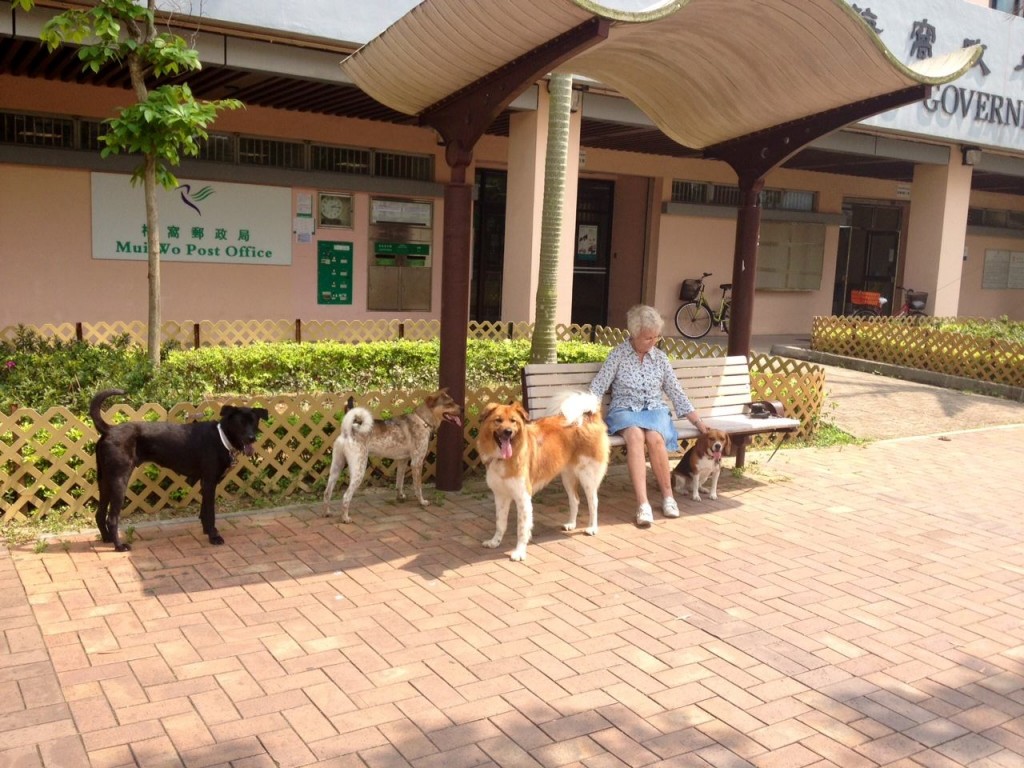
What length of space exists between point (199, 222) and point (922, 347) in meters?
11.3

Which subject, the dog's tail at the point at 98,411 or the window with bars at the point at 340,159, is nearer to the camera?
the dog's tail at the point at 98,411

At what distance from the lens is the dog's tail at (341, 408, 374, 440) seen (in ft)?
19.9

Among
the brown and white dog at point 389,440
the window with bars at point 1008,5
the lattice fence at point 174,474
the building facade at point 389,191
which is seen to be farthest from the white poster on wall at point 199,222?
the window with bars at point 1008,5

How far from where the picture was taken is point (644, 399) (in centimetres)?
689

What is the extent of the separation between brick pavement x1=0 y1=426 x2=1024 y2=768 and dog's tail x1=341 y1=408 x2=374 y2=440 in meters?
0.64

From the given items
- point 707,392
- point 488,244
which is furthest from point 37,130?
point 707,392

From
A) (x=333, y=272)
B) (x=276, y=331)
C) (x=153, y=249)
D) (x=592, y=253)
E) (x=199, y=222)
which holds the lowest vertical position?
(x=276, y=331)

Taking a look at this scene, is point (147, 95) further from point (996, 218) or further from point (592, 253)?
point (996, 218)

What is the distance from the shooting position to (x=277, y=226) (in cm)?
1426

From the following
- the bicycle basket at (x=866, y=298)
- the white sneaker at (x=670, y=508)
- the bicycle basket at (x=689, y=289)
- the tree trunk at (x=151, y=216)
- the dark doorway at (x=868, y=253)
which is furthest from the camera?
the dark doorway at (x=868, y=253)

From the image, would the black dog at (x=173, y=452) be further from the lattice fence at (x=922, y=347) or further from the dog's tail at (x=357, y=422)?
the lattice fence at (x=922, y=347)

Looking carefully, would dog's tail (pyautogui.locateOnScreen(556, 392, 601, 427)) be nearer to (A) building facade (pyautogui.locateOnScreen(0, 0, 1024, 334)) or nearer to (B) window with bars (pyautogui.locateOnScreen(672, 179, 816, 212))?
(A) building facade (pyautogui.locateOnScreen(0, 0, 1024, 334))

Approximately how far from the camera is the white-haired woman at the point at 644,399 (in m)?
6.75

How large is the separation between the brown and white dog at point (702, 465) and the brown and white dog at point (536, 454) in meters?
1.03
